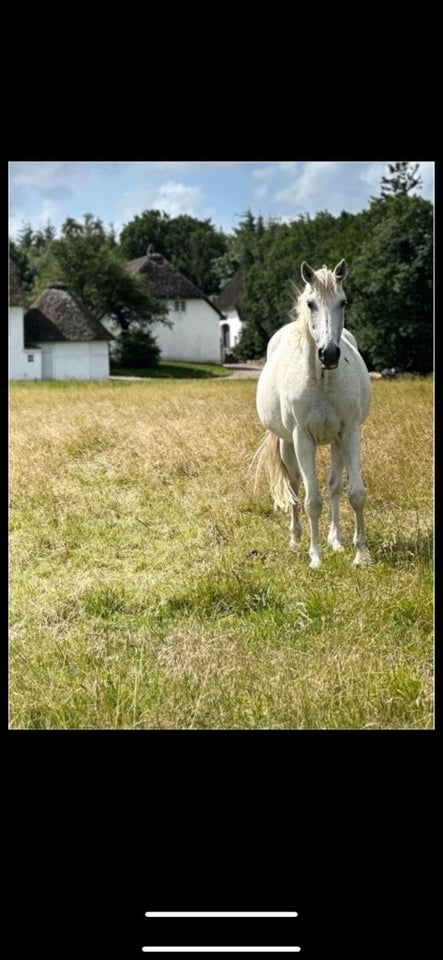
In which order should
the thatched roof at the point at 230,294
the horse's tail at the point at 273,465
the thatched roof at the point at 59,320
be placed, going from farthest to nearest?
the horse's tail at the point at 273,465 → the thatched roof at the point at 230,294 → the thatched roof at the point at 59,320

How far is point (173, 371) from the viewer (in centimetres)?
512

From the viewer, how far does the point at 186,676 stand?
3.46m

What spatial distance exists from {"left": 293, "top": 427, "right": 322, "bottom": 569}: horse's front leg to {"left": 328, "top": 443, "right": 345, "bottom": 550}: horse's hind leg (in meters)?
0.17

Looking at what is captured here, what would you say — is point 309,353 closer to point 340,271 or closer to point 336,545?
Result: point 340,271

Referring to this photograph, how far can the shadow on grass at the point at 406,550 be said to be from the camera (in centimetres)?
425

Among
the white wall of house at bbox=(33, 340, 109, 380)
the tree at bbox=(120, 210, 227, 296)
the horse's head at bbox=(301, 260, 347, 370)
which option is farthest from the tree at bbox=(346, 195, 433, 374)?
the white wall of house at bbox=(33, 340, 109, 380)

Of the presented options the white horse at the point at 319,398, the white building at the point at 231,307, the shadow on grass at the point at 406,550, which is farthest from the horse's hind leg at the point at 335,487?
the white building at the point at 231,307

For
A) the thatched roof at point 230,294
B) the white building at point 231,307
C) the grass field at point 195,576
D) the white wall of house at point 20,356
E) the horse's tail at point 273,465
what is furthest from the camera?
the horse's tail at point 273,465

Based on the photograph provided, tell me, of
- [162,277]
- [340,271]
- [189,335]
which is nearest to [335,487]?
[189,335]

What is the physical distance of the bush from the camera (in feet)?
16.6

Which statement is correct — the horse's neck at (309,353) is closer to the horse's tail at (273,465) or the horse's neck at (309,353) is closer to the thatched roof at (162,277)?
the thatched roof at (162,277)

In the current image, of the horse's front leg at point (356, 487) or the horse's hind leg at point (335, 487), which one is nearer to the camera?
the horse's front leg at point (356, 487)

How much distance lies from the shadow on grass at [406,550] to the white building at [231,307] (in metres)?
1.58
